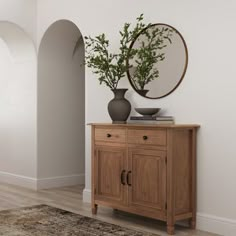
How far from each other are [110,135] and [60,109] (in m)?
2.06

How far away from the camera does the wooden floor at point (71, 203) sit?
12.9ft

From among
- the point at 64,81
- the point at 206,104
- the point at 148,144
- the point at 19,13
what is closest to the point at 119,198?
the point at 148,144

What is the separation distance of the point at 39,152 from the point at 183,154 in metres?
2.67

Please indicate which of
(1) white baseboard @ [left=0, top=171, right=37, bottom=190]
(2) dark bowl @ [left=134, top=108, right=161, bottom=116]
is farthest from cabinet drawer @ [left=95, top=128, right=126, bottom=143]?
(1) white baseboard @ [left=0, top=171, right=37, bottom=190]

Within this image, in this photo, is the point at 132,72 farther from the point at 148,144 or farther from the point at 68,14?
the point at 68,14

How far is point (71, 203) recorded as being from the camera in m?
4.95

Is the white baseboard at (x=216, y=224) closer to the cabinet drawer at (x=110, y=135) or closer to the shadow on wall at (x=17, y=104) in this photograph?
the cabinet drawer at (x=110, y=135)

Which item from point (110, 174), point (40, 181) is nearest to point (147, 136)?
point (110, 174)

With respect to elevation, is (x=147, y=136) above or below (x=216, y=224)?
above

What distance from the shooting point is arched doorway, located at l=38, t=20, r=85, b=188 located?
5941mm

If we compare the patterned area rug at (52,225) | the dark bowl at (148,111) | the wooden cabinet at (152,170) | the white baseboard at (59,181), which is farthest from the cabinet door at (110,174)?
the white baseboard at (59,181)

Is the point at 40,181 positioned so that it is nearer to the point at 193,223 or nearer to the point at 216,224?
the point at 193,223

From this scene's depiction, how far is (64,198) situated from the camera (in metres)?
5.24

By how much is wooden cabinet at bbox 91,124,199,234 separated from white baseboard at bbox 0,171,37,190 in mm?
1938
